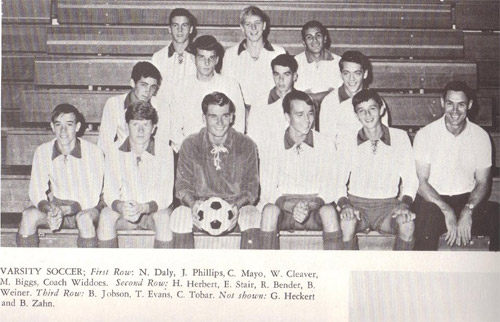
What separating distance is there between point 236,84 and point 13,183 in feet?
2.52

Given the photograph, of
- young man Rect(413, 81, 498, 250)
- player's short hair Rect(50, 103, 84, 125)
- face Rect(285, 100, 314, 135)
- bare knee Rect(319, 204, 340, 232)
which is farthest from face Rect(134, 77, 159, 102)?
young man Rect(413, 81, 498, 250)

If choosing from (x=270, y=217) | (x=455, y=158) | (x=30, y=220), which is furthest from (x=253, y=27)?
(x=30, y=220)

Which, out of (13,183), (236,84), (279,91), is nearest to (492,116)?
(279,91)

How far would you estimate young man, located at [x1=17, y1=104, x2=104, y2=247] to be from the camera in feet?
6.78

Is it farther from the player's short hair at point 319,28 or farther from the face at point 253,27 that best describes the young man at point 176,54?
the player's short hair at point 319,28

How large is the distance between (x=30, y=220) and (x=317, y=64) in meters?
1.04

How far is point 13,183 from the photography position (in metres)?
2.07

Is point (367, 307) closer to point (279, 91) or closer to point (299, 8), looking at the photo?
point (279, 91)

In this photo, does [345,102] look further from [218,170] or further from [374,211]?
[218,170]

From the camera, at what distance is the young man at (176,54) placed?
6.99 ft

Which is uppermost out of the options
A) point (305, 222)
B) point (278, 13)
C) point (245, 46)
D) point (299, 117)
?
point (278, 13)

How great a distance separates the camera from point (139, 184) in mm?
2070

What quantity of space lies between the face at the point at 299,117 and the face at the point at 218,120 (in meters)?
0.19

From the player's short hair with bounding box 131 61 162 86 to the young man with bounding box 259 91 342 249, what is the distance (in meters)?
0.41
